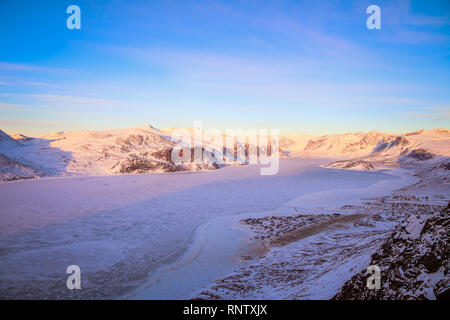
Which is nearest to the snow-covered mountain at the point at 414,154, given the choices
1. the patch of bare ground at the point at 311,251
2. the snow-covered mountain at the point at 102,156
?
the snow-covered mountain at the point at 102,156

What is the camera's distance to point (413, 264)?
153 inches

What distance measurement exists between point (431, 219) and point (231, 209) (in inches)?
420

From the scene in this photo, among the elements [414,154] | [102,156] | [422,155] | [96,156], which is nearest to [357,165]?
[422,155]

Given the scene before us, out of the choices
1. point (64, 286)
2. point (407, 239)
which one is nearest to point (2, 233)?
point (64, 286)

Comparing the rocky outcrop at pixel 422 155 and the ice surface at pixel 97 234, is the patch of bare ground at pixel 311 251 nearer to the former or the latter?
the ice surface at pixel 97 234

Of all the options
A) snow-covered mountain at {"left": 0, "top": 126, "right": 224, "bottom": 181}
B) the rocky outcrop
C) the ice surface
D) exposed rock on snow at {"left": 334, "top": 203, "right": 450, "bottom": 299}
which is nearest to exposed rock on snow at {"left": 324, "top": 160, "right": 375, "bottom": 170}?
the rocky outcrop

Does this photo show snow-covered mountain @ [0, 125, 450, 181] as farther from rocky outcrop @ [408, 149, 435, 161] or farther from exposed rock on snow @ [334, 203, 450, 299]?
exposed rock on snow @ [334, 203, 450, 299]

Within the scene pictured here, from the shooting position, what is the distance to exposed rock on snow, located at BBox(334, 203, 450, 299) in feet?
11.1

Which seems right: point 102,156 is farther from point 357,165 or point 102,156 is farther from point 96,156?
point 357,165

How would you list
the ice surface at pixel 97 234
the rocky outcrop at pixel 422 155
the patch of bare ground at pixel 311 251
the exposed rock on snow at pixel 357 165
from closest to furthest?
the patch of bare ground at pixel 311 251, the ice surface at pixel 97 234, the rocky outcrop at pixel 422 155, the exposed rock on snow at pixel 357 165

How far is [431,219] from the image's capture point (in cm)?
452

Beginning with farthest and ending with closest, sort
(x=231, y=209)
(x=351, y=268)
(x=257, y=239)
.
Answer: (x=231, y=209) < (x=257, y=239) < (x=351, y=268)

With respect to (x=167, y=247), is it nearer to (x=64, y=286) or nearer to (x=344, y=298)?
(x=64, y=286)

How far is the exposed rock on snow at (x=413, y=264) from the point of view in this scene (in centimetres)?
338
